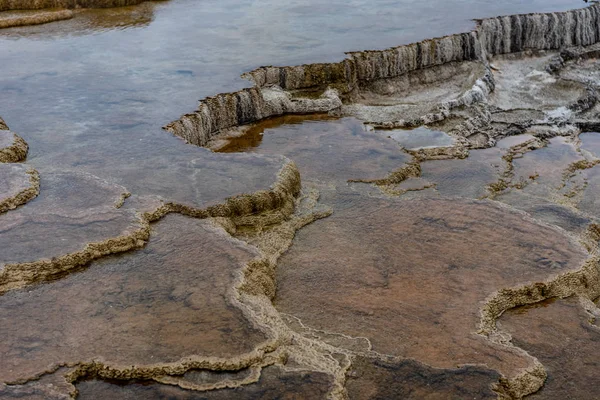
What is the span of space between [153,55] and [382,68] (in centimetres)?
518

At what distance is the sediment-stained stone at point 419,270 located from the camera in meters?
6.66

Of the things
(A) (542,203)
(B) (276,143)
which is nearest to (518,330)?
(A) (542,203)

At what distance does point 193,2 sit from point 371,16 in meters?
5.43

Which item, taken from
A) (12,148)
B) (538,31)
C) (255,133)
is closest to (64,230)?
(12,148)

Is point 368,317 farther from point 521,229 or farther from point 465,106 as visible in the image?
point 465,106

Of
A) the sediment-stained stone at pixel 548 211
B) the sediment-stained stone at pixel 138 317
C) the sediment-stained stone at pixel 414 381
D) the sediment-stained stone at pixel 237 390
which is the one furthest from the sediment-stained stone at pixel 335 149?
the sediment-stained stone at pixel 237 390

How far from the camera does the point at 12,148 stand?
386 inches

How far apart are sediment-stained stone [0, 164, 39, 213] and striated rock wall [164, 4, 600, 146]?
258 cm

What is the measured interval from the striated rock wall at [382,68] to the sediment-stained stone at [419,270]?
149 inches

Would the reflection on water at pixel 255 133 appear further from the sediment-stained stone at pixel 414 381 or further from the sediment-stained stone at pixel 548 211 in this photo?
the sediment-stained stone at pixel 414 381

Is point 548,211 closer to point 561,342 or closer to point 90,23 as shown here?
point 561,342

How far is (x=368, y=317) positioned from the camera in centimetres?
704

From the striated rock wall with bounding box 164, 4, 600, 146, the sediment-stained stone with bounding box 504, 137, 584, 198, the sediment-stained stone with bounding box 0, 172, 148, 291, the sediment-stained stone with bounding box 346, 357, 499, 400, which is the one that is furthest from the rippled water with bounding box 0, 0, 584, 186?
the sediment-stained stone with bounding box 346, 357, 499, 400

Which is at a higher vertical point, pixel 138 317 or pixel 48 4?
pixel 48 4
